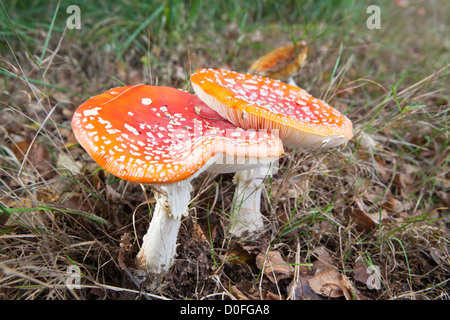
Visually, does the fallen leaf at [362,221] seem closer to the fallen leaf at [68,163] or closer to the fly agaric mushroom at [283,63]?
the fly agaric mushroom at [283,63]

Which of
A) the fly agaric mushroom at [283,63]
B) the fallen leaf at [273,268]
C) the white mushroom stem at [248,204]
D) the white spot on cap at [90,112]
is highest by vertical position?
the white spot on cap at [90,112]

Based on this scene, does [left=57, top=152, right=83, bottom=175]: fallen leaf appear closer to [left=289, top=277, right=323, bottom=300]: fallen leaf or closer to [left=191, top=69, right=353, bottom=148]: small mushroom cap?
[left=191, top=69, right=353, bottom=148]: small mushroom cap

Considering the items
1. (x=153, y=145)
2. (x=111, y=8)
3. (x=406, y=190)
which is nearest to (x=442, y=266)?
(x=406, y=190)

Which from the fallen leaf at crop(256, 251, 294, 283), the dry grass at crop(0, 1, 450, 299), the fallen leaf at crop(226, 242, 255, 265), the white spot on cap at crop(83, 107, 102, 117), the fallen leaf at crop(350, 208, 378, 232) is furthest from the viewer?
the fallen leaf at crop(350, 208, 378, 232)

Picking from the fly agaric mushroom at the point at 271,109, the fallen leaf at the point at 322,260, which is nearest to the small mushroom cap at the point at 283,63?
the fly agaric mushroom at the point at 271,109

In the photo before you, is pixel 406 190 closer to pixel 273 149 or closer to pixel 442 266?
pixel 442 266

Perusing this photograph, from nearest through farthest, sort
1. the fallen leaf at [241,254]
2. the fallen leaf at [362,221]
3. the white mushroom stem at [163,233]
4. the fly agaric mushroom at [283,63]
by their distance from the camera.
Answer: the white mushroom stem at [163,233] < the fallen leaf at [241,254] < the fallen leaf at [362,221] < the fly agaric mushroom at [283,63]

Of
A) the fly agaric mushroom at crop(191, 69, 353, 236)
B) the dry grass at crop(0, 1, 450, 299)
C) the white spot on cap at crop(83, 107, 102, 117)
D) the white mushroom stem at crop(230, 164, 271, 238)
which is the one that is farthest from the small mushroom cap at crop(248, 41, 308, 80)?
the white spot on cap at crop(83, 107, 102, 117)

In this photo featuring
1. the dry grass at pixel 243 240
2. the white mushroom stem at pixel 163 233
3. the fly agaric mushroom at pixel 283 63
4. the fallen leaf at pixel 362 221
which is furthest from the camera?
the fly agaric mushroom at pixel 283 63
